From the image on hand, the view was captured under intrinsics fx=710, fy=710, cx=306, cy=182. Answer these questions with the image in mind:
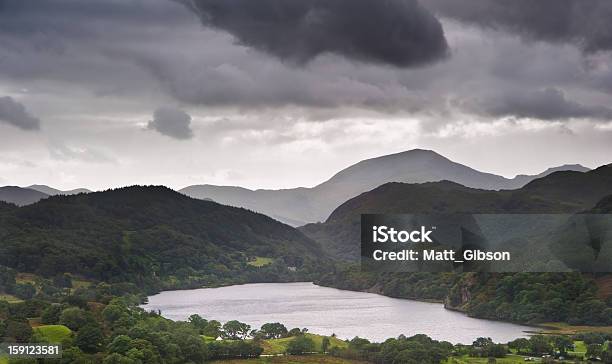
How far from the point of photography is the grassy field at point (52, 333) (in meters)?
34.8

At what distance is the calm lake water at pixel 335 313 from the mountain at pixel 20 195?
96392mm

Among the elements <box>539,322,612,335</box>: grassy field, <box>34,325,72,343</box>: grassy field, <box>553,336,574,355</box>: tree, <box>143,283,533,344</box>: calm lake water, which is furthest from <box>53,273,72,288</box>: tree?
<box>553,336,574,355</box>: tree

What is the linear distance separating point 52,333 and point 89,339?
7.36 ft

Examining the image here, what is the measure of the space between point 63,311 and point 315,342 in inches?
596

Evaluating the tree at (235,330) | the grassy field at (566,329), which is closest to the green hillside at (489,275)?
the grassy field at (566,329)

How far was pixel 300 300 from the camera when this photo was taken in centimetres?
8088

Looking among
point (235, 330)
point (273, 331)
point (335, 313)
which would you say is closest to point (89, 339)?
point (235, 330)

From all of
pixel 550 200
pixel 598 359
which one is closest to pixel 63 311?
pixel 598 359

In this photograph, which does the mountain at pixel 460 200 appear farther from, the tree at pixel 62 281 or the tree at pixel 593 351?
the tree at pixel 593 351

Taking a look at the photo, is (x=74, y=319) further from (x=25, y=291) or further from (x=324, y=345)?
(x=25, y=291)

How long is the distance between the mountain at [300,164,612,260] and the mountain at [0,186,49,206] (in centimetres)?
6871

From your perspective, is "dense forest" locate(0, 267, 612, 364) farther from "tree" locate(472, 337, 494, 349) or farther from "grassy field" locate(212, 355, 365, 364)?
"grassy field" locate(212, 355, 365, 364)

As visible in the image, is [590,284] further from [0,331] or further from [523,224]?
[0,331]

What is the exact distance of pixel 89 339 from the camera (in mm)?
35344
